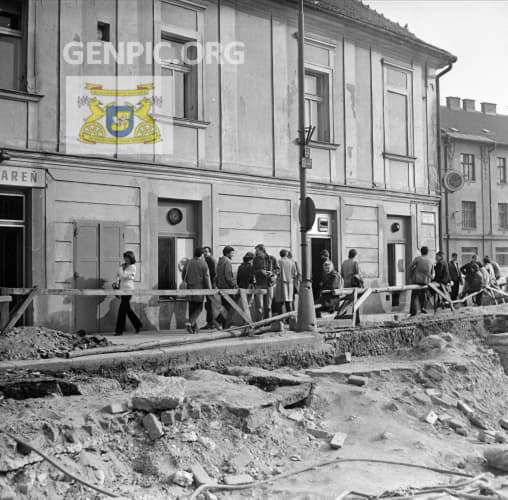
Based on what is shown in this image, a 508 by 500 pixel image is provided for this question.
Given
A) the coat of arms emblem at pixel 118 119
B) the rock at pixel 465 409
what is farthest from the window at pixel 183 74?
the rock at pixel 465 409

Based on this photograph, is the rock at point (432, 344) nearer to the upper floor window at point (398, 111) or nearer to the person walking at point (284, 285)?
the person walking at point (284, 285)

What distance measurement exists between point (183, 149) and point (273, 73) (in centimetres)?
335

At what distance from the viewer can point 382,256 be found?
18.3 m

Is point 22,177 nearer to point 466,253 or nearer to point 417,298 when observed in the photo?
point 417,298

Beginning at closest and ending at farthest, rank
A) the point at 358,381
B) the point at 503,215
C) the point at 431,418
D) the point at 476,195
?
1. the point at 431,418
2. the point at 358,381
3. the point at 476,195
4. the point at 503,215

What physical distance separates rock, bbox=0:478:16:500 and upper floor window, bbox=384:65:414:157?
50.0ft

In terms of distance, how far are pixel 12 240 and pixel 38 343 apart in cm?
366

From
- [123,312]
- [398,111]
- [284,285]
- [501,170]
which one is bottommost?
[123,312]

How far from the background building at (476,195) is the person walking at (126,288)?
2745 cm

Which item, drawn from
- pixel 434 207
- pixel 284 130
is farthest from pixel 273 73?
pixel 434 207

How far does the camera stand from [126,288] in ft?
39.0

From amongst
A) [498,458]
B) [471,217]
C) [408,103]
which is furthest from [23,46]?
[471,217]

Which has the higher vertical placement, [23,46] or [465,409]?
[23,46]

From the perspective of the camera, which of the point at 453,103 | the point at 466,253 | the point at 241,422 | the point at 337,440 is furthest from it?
the point at 453,103
